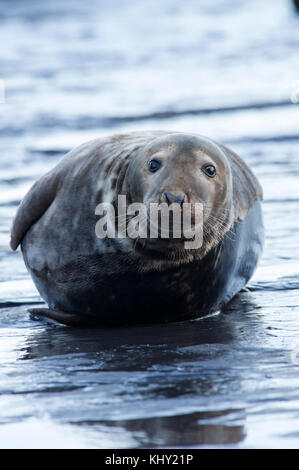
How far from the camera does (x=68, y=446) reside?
139 inches

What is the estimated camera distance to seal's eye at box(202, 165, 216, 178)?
4.63 metres

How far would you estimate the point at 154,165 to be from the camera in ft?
15.2

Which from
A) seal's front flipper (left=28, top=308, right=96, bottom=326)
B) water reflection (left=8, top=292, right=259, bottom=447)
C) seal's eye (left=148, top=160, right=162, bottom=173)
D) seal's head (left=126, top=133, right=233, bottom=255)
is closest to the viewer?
water reflection (left=8, top=292, right=259, bottom=447)

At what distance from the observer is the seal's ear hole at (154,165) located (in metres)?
4.61

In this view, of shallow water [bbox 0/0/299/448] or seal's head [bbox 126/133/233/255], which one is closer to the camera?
shallow water [bbox 0/0/299/448]

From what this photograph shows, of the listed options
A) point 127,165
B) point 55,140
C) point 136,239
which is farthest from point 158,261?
point 55,140

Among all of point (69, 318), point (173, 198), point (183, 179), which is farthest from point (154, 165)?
point (69, 318)

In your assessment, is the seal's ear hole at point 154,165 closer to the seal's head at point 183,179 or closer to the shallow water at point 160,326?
the seal's head at point 183,179

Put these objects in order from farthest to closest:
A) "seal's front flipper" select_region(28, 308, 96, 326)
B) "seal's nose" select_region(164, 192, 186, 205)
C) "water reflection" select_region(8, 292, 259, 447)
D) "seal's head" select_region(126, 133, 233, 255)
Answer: "seal's front flipper" select_region(28, 308, 96, 326) < "seal's head" select_region(126, 133, 233, 255) < "seal's nose" select_region(164, 192, 186, 205) < "water reflection" select_region(8, 292, 259, 447)

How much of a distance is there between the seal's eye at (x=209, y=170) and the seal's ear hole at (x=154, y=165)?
20cm

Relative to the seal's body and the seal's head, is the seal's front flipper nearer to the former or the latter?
the seal's body

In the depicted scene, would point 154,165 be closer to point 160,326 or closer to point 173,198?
point 173,198

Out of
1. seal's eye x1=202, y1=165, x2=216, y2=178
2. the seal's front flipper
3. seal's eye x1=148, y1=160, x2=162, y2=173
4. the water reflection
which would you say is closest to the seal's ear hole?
seal's eye x1=148, y1=160, x2=162, y2=173

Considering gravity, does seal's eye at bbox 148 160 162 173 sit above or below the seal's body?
above
